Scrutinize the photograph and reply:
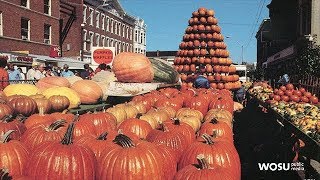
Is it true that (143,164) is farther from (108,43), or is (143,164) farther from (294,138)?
(108,43)

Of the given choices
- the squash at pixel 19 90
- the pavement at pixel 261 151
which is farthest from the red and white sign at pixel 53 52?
the squash at pixel 19 90

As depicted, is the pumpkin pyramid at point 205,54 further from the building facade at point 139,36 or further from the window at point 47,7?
the building facade at point 139,36

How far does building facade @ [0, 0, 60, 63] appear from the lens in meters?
31.2

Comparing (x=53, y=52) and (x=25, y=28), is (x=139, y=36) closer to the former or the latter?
(x=53, y=52)

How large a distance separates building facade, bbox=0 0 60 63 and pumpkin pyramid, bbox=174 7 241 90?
50.1ft

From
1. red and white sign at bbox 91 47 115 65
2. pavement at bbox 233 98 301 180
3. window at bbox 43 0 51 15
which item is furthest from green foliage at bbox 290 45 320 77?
window at bbox 43 0 51 15

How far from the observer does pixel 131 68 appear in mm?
9406

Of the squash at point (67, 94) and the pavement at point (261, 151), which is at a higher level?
the squash at point (67, 94)

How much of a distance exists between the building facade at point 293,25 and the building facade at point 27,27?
21.7 metres

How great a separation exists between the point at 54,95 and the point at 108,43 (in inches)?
2205

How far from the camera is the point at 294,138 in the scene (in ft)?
23.6

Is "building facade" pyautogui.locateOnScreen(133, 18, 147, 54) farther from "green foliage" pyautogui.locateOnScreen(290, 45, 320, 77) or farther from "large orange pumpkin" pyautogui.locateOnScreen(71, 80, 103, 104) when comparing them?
"large orange pumpkin" pyautogui.locateOnScreen(71, 80, 103, 104)

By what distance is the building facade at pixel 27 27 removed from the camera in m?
31.2

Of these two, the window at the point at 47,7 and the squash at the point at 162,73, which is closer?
the squash at the point at 162,73
